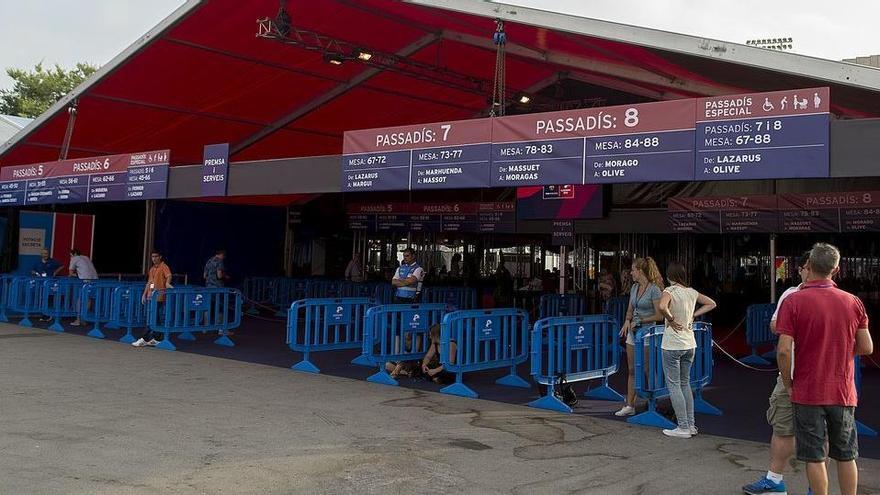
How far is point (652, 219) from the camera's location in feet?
59.1

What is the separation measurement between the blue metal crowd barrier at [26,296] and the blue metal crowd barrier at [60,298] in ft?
0.52

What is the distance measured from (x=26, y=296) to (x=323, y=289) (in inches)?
279

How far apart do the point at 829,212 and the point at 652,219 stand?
4009mm

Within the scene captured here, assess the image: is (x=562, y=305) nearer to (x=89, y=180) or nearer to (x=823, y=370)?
(x=89, y=180)

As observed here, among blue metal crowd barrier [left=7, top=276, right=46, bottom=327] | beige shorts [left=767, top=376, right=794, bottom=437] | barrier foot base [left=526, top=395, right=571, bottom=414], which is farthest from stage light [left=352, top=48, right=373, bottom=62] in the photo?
beige shorts [left=767, top=376, right=794, bottom=437]

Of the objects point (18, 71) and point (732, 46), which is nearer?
point (732, 46)

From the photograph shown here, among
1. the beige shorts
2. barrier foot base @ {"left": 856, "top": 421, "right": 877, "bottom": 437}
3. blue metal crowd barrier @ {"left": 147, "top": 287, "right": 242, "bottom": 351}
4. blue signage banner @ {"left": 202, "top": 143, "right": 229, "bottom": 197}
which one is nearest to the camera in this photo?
the beige shorts

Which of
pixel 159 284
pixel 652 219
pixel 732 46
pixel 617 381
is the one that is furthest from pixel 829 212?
pixel 159 284

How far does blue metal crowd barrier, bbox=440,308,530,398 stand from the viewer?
962 centimetres

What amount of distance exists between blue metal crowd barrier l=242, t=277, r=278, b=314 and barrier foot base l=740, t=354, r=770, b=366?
12940 millimetres

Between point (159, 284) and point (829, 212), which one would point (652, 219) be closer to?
point (829, 212)

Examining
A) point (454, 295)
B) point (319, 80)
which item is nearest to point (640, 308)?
point (454, 295)

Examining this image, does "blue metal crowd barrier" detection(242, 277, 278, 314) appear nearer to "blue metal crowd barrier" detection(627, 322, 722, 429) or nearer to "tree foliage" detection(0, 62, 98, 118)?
"blue metal crowd barrier" detection(627, 322, 722, 429)

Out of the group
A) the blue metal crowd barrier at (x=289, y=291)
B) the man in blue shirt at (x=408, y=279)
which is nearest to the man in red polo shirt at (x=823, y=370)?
the man in blue shirt at (x=408, y=279)
